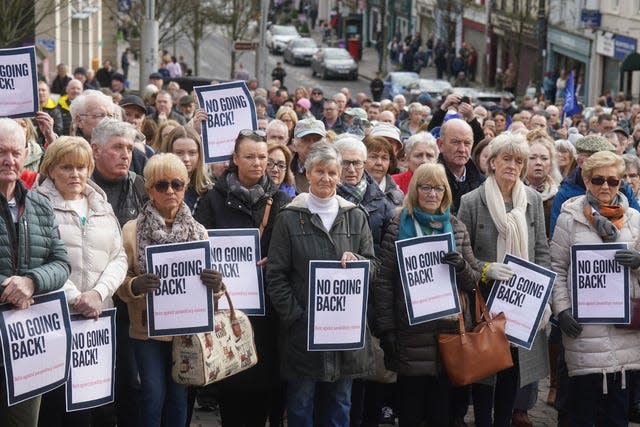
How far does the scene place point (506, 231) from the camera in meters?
8.50

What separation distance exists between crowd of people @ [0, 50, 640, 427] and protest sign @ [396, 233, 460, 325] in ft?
0.27

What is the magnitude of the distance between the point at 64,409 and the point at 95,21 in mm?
45391

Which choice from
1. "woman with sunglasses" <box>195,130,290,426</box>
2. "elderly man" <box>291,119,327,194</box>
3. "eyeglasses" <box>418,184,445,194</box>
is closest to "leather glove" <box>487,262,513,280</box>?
"eyeglasses" <box>418,184,445,194</box>

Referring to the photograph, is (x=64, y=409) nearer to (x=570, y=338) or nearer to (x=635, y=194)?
(x=570, y=338)

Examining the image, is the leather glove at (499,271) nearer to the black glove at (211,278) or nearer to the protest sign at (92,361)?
the black glove at (211,278)

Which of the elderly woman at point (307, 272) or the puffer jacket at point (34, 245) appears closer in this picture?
the puffer jacket at point (34, 245)

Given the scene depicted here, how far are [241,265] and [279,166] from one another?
123 cm

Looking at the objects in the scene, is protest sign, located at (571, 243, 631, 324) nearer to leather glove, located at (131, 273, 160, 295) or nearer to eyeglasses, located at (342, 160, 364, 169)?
eyeglasses, located at (342, 160, 364, 169)

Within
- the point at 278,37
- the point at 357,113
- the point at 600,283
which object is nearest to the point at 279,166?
the point at 600,283

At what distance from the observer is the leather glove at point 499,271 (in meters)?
8.30

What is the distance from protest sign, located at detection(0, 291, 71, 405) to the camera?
21.6 feet

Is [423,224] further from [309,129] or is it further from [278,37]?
[278,37]

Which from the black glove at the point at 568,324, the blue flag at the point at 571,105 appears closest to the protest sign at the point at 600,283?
the black glove at the point at 568,324

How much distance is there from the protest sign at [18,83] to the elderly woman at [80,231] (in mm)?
2469
